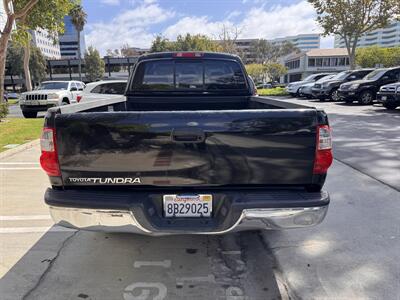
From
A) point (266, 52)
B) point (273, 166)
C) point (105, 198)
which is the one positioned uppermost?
point (266, 52)

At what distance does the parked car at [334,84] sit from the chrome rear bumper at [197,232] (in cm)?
1857

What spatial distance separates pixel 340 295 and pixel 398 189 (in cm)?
295

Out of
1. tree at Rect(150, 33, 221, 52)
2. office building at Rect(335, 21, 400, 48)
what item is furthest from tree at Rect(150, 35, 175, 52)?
office building at Rect(335, 21, 400, 48)

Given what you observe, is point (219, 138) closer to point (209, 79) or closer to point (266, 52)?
point (209, 79)

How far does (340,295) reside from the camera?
8.71 ft

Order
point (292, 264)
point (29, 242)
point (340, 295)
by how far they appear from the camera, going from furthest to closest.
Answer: point (29, 242)
point (292, 264)
point (340, 295)

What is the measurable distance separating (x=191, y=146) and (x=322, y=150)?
3.37 feet

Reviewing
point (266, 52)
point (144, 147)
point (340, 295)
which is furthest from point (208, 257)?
point (266, 52)

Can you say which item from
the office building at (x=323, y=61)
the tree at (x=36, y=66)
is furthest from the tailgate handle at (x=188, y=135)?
the tree at (x=36, y=66)

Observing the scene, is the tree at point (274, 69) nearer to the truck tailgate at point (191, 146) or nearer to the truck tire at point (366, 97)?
the truck tire at point (366, 97)

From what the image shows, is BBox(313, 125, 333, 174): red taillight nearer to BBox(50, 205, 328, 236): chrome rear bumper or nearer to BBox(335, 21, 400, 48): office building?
BBox(50, 205, 328, 236): chrome rear bumper

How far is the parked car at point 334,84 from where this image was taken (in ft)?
63.6

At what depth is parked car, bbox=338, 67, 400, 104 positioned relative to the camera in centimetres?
1639

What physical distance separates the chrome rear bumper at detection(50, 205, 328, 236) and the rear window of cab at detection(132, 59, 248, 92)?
2604mm
